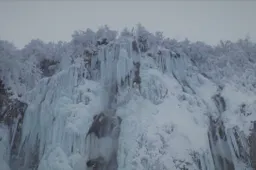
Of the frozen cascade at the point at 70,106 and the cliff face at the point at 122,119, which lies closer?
the cliff face at the point at 122,119

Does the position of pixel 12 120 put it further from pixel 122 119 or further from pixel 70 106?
pixel 122 119

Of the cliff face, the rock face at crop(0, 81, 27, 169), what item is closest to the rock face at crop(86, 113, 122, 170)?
the cliff face

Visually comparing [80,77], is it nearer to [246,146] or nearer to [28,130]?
[28,130]

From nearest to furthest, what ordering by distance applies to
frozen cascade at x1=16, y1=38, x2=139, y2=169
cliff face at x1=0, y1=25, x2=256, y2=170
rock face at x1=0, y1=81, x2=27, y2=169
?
cliff face at x1=0, y1=25, x2=256, y2=170 → frozen cascade at x1=16, y1=38, x2=139, y2=169 → rock face at x1=0, y1=81, x2=27, y2=169

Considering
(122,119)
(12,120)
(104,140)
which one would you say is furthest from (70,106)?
(12,120)

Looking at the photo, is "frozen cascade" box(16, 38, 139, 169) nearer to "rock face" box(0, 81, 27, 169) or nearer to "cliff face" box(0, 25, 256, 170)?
"cliff face" box(0, 25, 256, 170)

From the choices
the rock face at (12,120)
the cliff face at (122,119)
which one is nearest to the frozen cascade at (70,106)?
the cliff face at (122,119)

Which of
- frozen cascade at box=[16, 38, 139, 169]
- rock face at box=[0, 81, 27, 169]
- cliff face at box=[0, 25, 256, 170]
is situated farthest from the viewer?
rock face at box=[0, 81, 27, 169]

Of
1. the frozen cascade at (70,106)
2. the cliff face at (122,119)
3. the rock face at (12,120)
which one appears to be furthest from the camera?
the rock face at (12,120)

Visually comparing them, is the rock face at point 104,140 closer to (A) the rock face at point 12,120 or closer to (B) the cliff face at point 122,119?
(B) the cliff face at point 122,119
